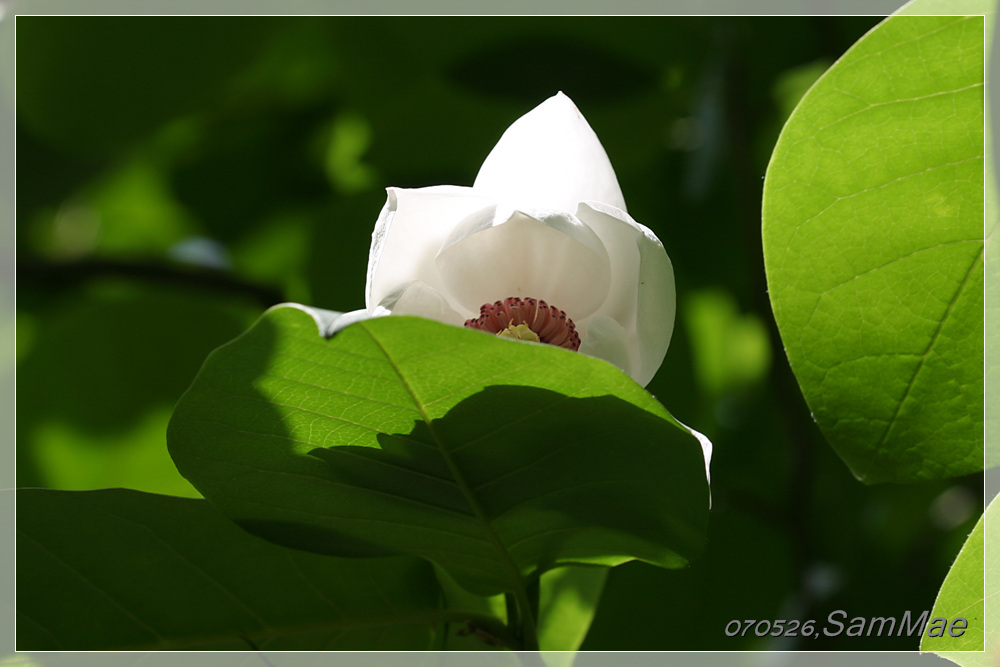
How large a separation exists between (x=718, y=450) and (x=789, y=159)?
107cm

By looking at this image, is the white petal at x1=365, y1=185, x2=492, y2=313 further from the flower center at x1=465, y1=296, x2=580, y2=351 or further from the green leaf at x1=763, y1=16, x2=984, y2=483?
the green leaf at x1=763, y1=16, x2=984, y2=483

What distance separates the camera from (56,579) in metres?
0.70

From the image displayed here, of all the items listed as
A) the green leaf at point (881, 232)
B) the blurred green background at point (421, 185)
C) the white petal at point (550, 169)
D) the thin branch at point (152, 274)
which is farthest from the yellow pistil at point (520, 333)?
the thin branch at point (152, 274)

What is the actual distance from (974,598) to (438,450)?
36 centimetres

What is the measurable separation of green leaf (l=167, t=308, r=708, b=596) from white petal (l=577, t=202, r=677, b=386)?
12cm

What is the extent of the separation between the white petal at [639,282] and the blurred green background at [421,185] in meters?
0.69

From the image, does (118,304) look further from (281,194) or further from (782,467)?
(782,467)

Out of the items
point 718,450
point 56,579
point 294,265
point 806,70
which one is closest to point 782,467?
point 718,450

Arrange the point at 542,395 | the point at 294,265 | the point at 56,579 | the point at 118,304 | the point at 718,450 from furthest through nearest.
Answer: the point at 294,265, the point at 718,450, the point at 118,304, the point at 56,579, the point at 542,395

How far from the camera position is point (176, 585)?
28.1 inches

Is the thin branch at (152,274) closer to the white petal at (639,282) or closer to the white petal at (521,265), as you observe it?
the white petal at (521,265)

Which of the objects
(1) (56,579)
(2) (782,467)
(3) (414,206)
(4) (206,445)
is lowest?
(2) (782,467)

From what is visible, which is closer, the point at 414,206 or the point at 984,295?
the point at 984,295

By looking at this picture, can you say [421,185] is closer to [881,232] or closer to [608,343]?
[608,343]
